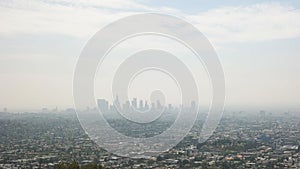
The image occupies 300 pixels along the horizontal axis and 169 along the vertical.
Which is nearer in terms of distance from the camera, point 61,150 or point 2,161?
point 2,161

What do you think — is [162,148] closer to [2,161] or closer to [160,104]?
[2,161]

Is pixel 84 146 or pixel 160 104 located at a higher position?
pixel 160 104

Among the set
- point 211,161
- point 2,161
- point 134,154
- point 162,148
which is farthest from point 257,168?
point 2,161

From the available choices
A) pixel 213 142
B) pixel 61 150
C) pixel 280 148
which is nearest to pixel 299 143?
pixel 280 148

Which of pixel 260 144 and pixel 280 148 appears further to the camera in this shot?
pixel 260 144

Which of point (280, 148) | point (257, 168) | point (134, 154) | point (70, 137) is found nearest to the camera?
point (257, 168)

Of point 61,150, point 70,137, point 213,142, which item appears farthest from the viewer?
point 70,137

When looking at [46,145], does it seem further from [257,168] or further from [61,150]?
[257,168]

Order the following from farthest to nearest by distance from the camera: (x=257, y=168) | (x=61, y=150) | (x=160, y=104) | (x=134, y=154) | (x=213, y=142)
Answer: (x=213, y=142) → (x=61, y=150) → (x=134, y=154) → (x=257, y=168) → (x=160, y=104)

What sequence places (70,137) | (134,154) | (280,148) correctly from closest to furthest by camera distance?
(134,154)
(280,148)
(70,137)
